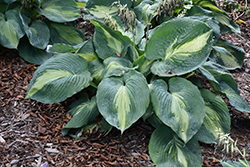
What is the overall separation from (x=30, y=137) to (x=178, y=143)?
149 centimetres

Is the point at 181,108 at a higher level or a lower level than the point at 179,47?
lower

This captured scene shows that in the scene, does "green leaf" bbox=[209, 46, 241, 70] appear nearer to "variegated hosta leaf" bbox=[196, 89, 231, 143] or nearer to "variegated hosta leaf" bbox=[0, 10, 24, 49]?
"variegated hosta leaf" bbox=[196, 89, 231, 143]

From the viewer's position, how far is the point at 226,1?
15.1 feet

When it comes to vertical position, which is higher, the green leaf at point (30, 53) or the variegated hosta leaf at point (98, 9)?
the variegated hosta leaf at point (98, 9)

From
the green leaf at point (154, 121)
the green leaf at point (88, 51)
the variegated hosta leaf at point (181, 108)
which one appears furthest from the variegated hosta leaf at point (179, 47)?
the green leaf at point (88, 51)

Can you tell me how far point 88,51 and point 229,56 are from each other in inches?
85.5

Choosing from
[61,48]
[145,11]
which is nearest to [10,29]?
[61,48]

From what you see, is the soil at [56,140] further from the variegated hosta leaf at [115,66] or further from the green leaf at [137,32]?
the green leaf at [137,32]

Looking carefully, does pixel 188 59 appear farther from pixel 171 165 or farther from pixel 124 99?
pixel 171 165

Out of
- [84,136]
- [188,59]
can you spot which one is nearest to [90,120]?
[84,136]

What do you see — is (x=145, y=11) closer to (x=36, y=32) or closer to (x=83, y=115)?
(x=36, y=32)

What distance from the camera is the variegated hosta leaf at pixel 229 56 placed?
359 centimetres

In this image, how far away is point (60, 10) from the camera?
360 centimetres

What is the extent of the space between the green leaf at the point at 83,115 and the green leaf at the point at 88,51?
0.60 meters
